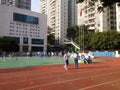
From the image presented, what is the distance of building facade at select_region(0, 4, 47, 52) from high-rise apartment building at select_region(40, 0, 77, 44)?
28.6 metres

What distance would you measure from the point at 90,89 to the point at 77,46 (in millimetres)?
78869

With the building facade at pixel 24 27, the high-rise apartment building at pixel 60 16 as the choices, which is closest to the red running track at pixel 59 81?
the building facade at pixel 24 27

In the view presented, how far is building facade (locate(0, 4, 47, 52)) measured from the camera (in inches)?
3388

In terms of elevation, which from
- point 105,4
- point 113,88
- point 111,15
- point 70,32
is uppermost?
point 111,15

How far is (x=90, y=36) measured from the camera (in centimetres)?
8488

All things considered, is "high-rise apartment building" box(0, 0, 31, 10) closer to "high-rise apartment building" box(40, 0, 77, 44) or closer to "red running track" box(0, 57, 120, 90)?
"high-rise apartment building" box(40, 0, 77, 44)

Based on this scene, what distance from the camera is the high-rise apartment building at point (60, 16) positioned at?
130 metres

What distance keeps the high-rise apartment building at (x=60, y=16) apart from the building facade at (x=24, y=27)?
28573 mm

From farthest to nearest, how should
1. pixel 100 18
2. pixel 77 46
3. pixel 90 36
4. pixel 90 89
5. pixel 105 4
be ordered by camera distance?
pixel 100 18
pixel 77 46
pixel 90 36
pixel 90 89
pixel 105 4

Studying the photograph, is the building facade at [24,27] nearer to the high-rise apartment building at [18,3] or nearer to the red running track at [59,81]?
the high-rise apartment building at [18,3]

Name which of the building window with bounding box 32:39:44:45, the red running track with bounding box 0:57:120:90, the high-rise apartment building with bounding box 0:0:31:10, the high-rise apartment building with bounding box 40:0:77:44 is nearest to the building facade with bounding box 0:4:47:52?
the building window with bounding box 32:39:44:45

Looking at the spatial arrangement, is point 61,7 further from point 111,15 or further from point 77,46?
point 77,46

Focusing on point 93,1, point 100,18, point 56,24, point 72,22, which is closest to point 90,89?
point 93,1

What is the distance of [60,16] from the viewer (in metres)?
131
